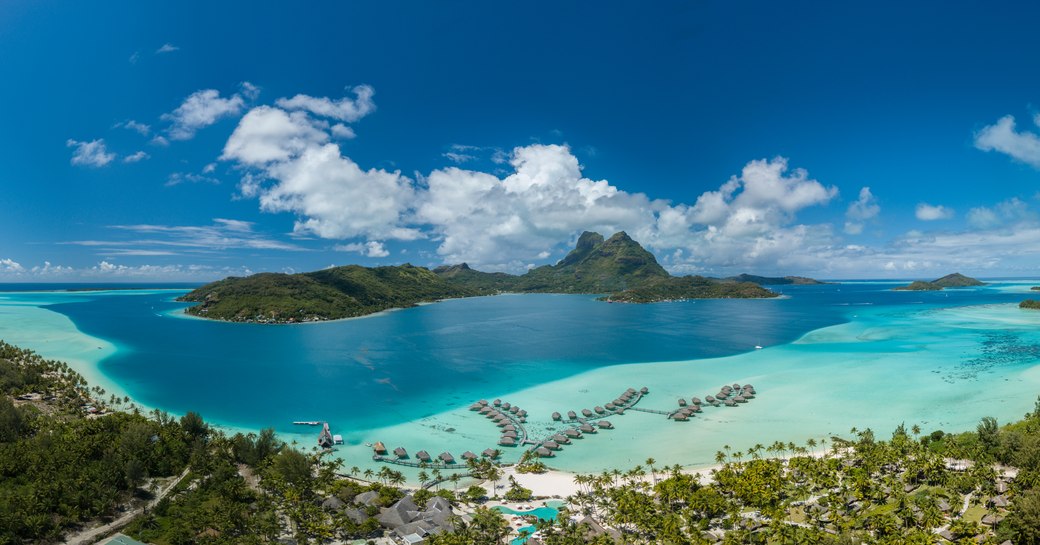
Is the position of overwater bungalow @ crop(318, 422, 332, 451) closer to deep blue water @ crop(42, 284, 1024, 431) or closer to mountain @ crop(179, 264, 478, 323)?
deep blue water @ crop(42, 284, 1024, 431)

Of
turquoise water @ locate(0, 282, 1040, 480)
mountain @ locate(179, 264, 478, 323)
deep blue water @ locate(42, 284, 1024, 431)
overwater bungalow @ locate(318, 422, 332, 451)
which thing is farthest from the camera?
mountain @ locate(179, 264, 478, 323)

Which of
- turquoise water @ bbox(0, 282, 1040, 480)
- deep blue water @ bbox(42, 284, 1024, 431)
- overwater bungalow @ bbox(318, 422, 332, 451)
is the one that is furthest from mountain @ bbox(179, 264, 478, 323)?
overwater bungalow @ bbox(318, 422, 332, 451)

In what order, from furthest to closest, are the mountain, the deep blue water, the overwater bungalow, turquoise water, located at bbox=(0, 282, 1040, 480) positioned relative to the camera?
the mountain, the deep blue water, turquoise water, located at bbox=(0, 282, 1040, 480), the overwater bungalow

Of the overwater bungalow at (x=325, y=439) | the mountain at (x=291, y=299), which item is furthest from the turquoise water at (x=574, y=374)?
the mountain at (x=291, y=299)

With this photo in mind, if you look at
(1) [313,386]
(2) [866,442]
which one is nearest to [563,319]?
(1) [313,386]

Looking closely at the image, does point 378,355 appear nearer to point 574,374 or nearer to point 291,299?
point 574,374

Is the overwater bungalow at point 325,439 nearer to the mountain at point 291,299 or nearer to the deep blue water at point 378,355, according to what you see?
the deep blue water at point 378,355
